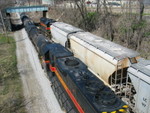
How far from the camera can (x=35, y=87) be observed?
16656 millimetres

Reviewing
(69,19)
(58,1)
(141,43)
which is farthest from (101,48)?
(58,1)

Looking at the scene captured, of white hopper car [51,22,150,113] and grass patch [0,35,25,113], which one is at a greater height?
white hopper car [51,22,150,113]

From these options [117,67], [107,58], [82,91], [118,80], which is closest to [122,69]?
[117,67]

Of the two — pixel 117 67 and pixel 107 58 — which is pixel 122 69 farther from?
pixel 107 58

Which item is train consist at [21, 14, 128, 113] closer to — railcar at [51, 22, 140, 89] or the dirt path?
the dirt path

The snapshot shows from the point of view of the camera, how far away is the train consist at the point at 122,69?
9.87m

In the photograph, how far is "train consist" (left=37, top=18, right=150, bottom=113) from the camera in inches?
388

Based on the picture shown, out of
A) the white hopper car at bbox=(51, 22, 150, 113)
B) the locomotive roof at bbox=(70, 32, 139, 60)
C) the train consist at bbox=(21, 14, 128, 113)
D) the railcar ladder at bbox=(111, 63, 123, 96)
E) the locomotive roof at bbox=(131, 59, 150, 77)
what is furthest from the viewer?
the locomotive roof at bbox=(70, 32, 139, 60)

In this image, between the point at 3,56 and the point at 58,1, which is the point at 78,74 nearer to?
the point at 3,56

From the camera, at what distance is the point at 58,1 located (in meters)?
70.8

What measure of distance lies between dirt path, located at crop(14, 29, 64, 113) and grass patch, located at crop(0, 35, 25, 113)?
626 mm

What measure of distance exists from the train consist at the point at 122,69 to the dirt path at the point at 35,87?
211 inches

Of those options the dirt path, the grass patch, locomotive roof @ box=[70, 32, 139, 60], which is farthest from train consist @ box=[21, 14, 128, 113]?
the grass patch

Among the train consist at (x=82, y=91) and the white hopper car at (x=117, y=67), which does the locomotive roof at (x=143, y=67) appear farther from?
the train consist at (x=82, y=91)
